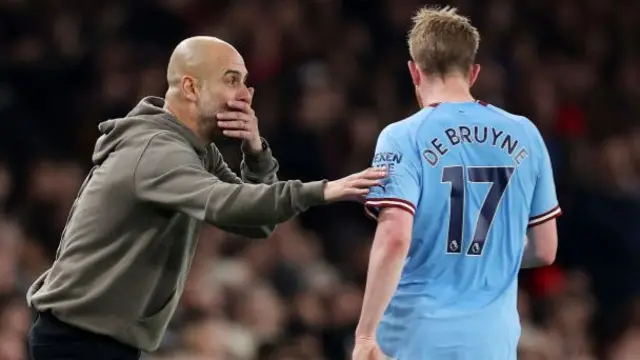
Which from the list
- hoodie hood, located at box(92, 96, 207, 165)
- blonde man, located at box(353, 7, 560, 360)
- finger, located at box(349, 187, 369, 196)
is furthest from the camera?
hoodie hood, located at box(92, 96, 207, 165)

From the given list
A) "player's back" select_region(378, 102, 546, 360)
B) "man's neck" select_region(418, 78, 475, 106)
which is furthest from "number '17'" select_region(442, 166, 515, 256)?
"man's neck" select_region(418, 78, 475, 106)

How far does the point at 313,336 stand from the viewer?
8.02 meters

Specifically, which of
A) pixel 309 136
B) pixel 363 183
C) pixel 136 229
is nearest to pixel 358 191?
pixel 363 183

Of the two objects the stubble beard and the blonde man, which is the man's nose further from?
the blonde man

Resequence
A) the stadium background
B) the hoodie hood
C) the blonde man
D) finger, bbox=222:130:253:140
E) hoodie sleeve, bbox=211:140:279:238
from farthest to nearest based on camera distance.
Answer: the stadium background < hoodie sleeve, bbox=211:140:279:238 < finger, bbox=222:130:253:140 < the hoodie hood < the blonde man

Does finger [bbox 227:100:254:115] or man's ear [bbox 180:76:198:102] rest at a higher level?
man's ear [bbox 180:76:198:102]

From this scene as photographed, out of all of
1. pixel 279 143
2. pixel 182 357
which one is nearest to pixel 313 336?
pixel 182 357

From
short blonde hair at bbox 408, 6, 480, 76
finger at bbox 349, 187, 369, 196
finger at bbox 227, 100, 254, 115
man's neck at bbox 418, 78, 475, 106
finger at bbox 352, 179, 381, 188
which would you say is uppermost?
short blonde hair at bbox 408, 6, 480, 76

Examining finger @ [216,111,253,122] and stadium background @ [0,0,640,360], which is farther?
stadium background @ [0,0,640,360]

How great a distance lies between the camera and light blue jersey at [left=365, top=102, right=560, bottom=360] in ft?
14.4

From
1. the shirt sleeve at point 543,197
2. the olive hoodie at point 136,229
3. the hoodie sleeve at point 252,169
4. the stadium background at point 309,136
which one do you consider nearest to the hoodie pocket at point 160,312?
the olive hoodie at point 136,229

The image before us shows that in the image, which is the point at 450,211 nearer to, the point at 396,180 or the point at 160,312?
the point at 396,180

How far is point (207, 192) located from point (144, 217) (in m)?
0.34

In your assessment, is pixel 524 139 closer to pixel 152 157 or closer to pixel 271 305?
pixel 152 157
